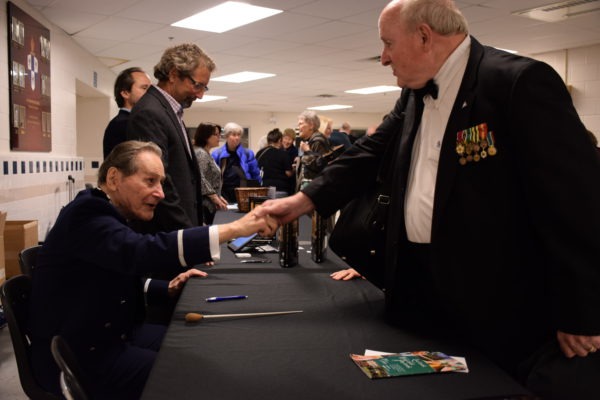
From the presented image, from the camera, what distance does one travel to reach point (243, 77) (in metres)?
9.36

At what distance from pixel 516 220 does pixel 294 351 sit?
619mm

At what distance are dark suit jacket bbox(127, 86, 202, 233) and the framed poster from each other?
2.95m

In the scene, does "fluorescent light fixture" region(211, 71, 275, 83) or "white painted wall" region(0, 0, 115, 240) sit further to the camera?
"fluorescent light fixture" region(211, 71, 275, 83)

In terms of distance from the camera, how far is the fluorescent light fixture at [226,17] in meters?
5.05

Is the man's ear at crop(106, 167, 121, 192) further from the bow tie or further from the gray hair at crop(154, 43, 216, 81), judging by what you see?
the bow tie

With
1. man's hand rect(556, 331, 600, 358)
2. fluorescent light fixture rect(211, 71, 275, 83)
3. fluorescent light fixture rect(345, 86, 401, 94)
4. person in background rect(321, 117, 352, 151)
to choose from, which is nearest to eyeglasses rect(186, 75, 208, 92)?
man's hand rect(556, 331, 600, 358)

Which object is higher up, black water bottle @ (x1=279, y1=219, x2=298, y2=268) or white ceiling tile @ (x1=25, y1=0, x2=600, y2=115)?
white ceiling tile @ (x1=25, y1=0, x2=600, y2=115)

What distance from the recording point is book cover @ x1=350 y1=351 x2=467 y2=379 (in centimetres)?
94

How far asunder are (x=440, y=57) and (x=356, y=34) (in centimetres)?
501

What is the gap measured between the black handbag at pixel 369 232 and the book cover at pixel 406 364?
0.47 metres

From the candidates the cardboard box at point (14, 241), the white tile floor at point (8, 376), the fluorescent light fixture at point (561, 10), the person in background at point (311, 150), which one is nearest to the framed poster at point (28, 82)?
the cardboard box at point (14, 241)

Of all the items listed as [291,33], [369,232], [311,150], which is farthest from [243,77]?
[369,232]

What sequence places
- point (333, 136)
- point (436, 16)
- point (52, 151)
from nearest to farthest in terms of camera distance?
1. point (436, 16)
2. point (52, 151)
3. point (333, 136)

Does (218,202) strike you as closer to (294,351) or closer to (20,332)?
(20,332)
